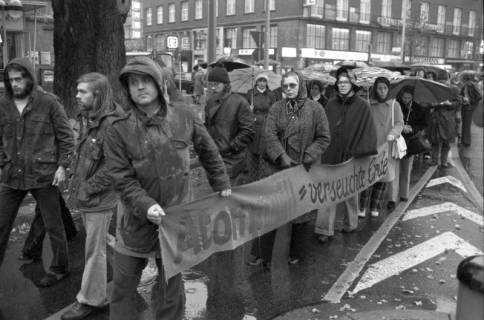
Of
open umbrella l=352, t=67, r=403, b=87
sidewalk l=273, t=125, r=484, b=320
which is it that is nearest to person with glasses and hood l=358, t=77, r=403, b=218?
open umbrella l=352, t=67, r=403, b=87

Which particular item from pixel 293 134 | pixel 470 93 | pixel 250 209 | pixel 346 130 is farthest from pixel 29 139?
pixel 470 93

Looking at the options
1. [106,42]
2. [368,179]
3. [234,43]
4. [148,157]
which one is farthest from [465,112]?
[234,43]

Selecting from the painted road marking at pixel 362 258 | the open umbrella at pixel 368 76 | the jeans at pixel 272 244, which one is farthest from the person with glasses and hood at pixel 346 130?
the open umbrella at pixel 368 76

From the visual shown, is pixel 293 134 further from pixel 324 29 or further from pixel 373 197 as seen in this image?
pixel 324 29

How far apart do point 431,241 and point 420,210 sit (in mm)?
1547

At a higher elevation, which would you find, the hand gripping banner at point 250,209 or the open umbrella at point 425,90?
the open umbrella at point 425,90

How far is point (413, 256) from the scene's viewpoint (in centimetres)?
577

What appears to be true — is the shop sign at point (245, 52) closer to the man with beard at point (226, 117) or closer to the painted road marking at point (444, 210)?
the painted road marking at point (444, 210)

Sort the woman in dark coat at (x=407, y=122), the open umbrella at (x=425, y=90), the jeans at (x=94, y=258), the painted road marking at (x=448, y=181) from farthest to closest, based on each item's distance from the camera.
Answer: the painted road marking at (x=448, y=181), the woman in dark coat at (x=407, y=122), the open umbrella at (x=425, y=90), the jeans at (x=94, y=258)

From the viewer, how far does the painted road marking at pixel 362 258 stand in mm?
4742

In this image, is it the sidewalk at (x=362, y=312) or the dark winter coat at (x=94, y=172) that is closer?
the dark winter coat at (x=94, y=172)

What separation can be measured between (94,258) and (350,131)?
11.0 feet

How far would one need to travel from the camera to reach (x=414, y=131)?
810 cm

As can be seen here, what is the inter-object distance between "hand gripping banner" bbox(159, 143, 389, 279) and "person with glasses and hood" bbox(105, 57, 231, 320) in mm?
142
